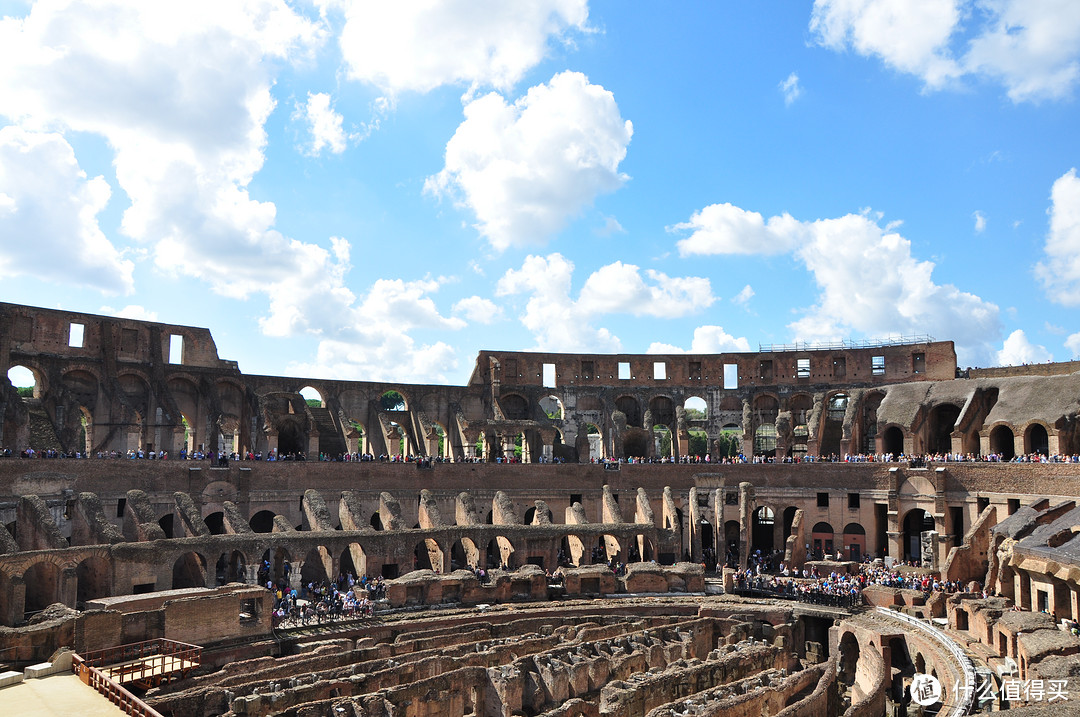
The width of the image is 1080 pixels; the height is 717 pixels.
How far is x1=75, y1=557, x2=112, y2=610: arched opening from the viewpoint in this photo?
2731cm

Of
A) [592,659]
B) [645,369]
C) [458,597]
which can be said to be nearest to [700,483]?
[645,369]

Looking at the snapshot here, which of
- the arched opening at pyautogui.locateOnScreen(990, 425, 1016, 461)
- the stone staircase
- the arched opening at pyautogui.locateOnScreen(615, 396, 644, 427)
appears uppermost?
the arched opening at pyautogui.locateOnScreen(615, 396, 644, 427)

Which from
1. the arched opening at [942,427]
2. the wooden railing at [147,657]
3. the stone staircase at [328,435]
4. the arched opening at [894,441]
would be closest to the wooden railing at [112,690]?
the wooden railing at [147,657]

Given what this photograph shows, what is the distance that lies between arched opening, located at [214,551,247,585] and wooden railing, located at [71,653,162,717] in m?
10.1

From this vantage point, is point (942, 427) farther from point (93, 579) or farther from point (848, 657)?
point (93, 579)

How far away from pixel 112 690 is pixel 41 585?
35.2 feet

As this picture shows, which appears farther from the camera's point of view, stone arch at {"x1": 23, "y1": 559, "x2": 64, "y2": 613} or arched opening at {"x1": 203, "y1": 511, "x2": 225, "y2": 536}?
arched opening at {"x1": 203, "y1": 511, "x2": 225, "y2": 536}

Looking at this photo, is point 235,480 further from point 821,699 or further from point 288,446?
point 821,699

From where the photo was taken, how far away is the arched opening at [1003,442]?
1599 inches

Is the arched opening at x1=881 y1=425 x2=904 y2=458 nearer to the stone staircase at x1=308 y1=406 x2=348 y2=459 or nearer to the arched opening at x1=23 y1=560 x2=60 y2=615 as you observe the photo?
the stone staircase at x1=308 y1=406 x2=348 y2=459

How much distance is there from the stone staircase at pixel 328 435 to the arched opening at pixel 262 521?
20.9 feet

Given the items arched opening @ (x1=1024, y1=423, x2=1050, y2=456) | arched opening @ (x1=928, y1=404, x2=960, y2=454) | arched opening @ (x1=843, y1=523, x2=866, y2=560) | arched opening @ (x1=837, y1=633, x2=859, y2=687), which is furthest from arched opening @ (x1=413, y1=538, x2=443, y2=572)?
arched opening @ (x1=1024, y1=423, x2=1050, y2=456)

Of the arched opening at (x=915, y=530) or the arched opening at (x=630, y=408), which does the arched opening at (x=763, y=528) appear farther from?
the arched opening at (x=630, y=408)

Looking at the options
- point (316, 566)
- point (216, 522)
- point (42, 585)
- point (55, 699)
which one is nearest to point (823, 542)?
point (316, 566)
